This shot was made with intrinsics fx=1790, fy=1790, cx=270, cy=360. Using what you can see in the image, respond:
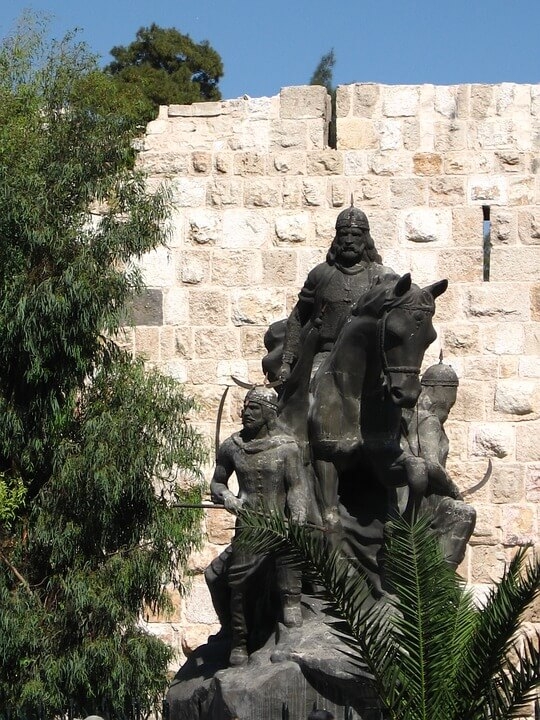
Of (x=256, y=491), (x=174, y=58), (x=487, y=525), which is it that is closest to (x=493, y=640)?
(x=256, y=491)

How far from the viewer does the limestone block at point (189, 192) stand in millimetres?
13312

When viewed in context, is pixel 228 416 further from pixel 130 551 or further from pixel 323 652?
pixel 323 652

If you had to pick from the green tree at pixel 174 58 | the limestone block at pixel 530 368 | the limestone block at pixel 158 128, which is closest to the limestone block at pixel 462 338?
the limestone block at pixel 530 368

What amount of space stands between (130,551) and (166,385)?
1.15 meters

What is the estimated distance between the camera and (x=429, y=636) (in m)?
6.80

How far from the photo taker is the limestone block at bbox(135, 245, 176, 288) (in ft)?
43.5

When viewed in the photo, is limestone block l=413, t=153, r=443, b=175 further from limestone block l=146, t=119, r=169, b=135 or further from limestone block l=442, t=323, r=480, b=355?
limestone block l=146, t=119, r=169, b=135

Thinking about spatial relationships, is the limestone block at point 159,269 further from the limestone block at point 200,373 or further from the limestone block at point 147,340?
the limestone block at point 200,373

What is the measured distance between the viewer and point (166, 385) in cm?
1189

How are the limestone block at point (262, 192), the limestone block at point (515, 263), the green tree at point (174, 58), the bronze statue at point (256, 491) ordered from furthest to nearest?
the green tree at point (174, 58) → the limestone block at point (262, 192) → the limestone block at point (515, 263) → the bronze statue at point (256, 491)

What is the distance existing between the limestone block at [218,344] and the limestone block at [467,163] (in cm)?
199

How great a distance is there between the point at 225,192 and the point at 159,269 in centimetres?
76

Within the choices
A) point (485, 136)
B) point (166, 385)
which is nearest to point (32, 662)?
point (166, 385)

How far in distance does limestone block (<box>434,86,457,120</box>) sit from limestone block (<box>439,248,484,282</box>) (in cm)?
101
